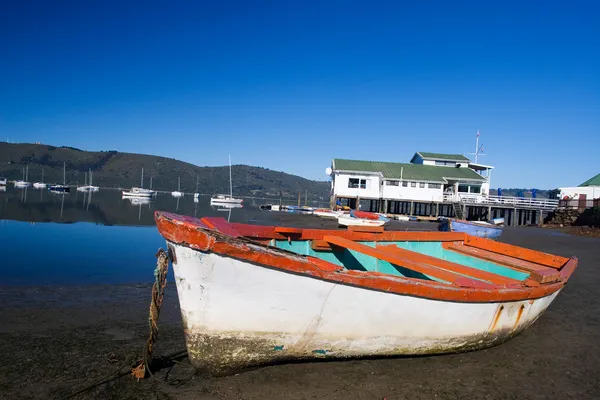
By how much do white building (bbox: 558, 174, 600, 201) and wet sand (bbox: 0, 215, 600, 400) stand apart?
156ft

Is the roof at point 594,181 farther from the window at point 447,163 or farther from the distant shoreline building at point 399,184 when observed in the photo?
the window at point 447,163

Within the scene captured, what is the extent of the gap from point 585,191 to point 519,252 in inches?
1941

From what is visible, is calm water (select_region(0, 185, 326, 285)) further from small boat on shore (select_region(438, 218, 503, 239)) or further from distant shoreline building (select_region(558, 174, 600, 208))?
distant shoreline building (select_region(558, 174, 600, 208))

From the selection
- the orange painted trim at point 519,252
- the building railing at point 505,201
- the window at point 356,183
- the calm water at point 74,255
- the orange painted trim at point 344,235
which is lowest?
the calm water at point 74,255

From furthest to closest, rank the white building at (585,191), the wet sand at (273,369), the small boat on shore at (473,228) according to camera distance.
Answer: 1. the white building at (585,191)
2. the small boat on shore at (473,228)
3. the wet sand at (273,369)

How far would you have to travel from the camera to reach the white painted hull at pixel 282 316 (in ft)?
13.6

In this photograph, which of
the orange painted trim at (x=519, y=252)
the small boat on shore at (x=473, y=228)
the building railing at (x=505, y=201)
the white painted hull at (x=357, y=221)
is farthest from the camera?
the building railing at (x=505, y=201)

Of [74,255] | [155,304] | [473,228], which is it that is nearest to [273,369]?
[155,304]

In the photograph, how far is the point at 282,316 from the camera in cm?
432

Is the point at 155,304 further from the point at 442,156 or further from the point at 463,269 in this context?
the point at 442,156

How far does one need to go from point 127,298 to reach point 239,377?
16.8ft

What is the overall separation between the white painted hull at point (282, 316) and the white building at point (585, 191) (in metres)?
49.9

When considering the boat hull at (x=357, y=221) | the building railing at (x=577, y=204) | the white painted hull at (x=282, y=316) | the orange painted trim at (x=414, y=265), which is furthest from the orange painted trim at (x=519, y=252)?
the building railing at (x=577, y=204)

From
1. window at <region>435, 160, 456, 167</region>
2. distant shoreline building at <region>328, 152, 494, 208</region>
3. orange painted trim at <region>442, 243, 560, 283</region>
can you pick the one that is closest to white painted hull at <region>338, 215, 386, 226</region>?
distant shoreline building at <region>328, 152, 494, 208</region>
